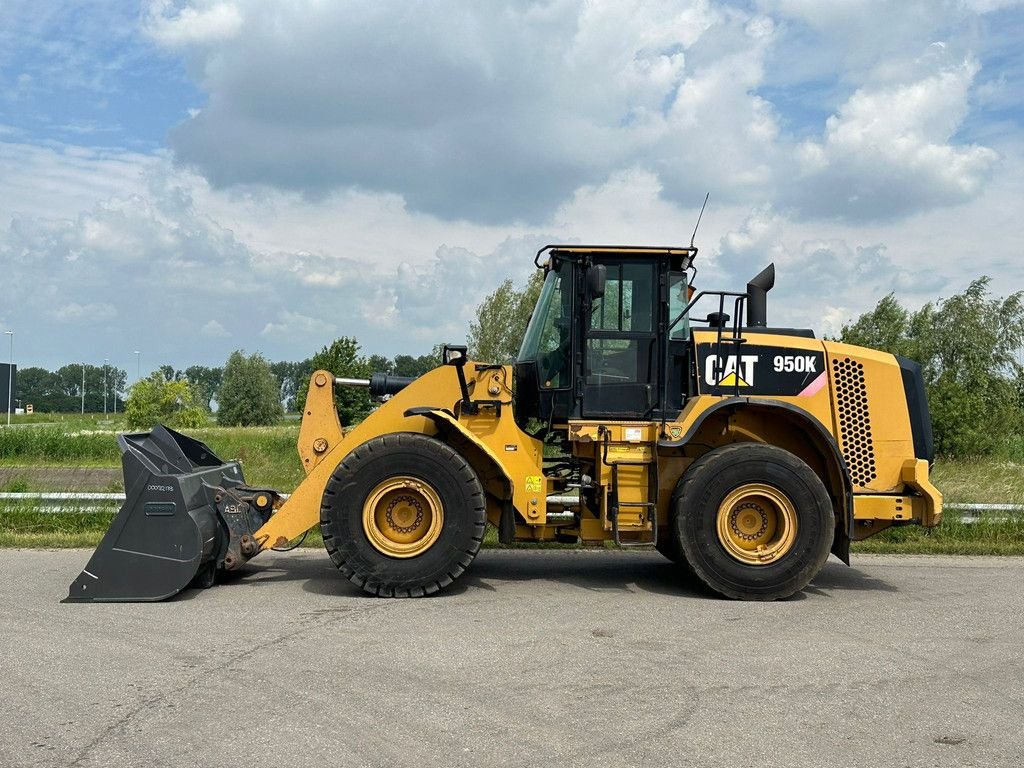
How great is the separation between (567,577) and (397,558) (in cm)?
172

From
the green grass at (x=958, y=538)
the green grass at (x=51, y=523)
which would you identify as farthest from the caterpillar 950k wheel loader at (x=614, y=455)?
the green grass at (x=51, y=523)

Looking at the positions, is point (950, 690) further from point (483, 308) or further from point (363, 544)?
point (483, 308)

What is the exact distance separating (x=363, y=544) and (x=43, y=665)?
2.54 m

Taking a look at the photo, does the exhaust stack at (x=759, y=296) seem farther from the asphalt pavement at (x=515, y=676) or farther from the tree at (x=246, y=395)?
the tree at (x=246, y=395)

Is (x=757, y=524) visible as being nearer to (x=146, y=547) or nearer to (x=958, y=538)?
(x=958, y=538)

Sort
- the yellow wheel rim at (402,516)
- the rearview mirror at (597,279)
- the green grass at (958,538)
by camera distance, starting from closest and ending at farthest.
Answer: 1. the rearview mirror at (597,279)
2. the yellow wheel rim at (402,516)
3. the green grass at (958,538)

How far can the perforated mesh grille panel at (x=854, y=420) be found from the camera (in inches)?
309

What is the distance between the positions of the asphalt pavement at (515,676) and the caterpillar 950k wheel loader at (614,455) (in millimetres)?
441

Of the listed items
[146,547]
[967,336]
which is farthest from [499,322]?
[146,547]

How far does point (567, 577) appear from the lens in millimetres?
8391

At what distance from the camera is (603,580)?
827 cm

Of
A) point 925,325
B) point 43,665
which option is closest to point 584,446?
point 43,665

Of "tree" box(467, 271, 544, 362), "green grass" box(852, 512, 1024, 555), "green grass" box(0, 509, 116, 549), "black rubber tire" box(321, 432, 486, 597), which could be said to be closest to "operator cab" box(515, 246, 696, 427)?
"black rubber tire" box(321, 432, 486, 597)

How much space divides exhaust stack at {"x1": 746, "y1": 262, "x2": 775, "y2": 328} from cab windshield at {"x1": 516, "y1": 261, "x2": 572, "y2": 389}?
1.76 meters
